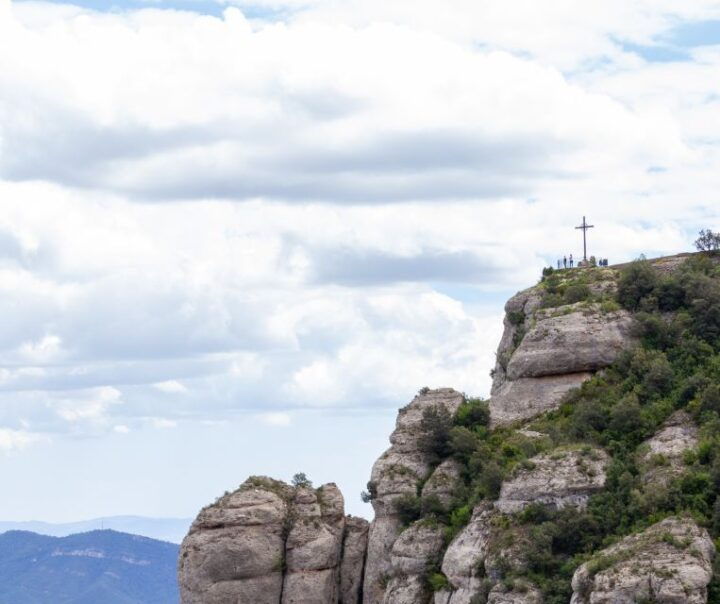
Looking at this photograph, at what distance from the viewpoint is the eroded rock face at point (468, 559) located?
97.8 meters

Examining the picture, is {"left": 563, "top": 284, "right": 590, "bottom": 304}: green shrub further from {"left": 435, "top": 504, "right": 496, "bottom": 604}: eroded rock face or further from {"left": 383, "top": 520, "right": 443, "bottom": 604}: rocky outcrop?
{"left": 435, "top": 504, "right": 496, "bottom": 604}: eroded rock face

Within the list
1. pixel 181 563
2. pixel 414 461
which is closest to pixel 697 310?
pixel 414 461

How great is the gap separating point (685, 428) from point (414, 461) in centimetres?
1968

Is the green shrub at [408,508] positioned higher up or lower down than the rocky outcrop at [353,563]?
higher up

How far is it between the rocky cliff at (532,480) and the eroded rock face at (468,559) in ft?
0.45

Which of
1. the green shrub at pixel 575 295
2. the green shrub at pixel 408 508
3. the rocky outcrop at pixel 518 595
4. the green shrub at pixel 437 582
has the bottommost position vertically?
the rocky outcrop at pixel 518 595

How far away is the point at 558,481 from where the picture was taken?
98.3 meters

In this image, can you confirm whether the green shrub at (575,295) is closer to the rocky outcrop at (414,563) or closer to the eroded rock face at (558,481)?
the eroded rock face at (558,481)

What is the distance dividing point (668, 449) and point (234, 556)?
29.6 metres

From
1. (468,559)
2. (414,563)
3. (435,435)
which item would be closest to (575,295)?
(435,435)

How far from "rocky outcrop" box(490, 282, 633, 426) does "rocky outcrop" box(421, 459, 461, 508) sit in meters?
6.09

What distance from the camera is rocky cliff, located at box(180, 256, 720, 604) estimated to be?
95438 millimetres

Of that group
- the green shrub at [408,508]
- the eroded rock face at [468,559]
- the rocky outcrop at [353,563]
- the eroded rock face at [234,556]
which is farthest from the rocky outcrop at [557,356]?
the eroded rock face at [234,556]

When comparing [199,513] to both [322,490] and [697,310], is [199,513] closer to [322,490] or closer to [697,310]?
[322,490]
